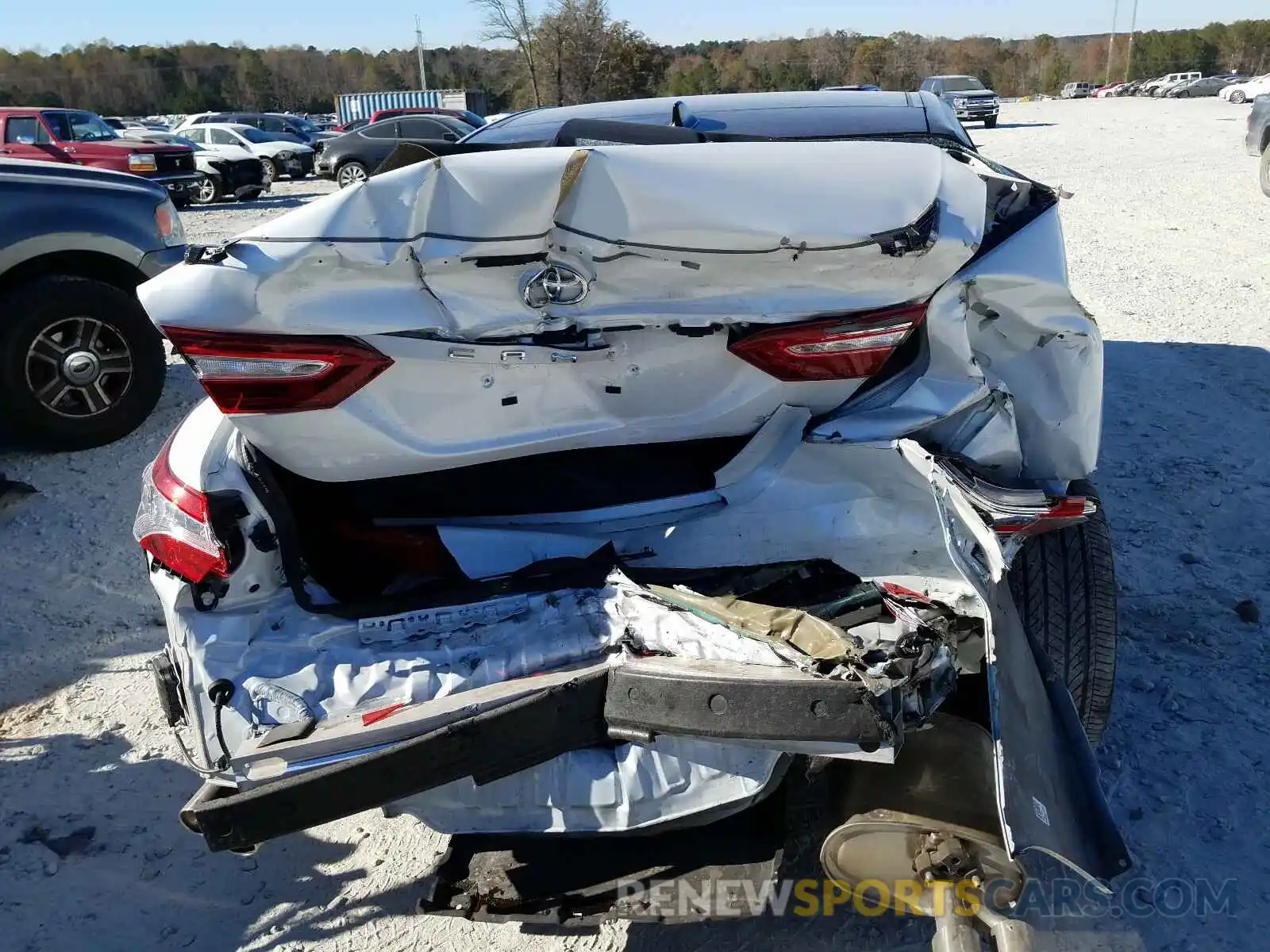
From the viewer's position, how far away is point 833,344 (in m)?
2.13

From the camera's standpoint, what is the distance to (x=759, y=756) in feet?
5.99

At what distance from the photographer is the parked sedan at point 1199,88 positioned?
45875mm

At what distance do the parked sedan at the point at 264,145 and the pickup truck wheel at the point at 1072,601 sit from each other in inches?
779

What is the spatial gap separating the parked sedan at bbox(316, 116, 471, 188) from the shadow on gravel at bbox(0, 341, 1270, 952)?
16.0 meters

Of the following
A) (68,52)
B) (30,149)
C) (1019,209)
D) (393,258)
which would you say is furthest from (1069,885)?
(68,52)

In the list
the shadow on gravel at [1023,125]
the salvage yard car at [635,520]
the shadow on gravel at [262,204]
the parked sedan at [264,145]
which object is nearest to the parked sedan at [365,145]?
the shadow on gravel at [262,204]

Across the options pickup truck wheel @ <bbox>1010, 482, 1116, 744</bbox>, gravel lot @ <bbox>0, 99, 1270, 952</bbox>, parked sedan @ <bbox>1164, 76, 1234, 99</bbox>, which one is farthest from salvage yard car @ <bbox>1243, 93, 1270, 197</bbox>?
parked sedan @ <bbox>1164, 76, 1234, 99</bbox>

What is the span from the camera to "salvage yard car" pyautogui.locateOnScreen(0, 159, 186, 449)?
15.8 ft

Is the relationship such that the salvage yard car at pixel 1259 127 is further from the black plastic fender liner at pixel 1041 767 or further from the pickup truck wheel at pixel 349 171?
the pickup truck wheel at pixel 349 171

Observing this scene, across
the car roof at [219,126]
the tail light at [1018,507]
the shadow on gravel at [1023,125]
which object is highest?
the car roof at [219,126]

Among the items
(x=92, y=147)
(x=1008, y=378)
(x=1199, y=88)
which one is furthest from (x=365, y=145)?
(x=1199, y=88)

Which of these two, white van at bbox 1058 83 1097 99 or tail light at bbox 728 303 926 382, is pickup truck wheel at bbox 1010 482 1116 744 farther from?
white van at bbox 1058 83 1097 99

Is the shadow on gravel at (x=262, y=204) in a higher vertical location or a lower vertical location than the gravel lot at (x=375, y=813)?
higher

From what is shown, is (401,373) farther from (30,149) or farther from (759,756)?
(30,149)
